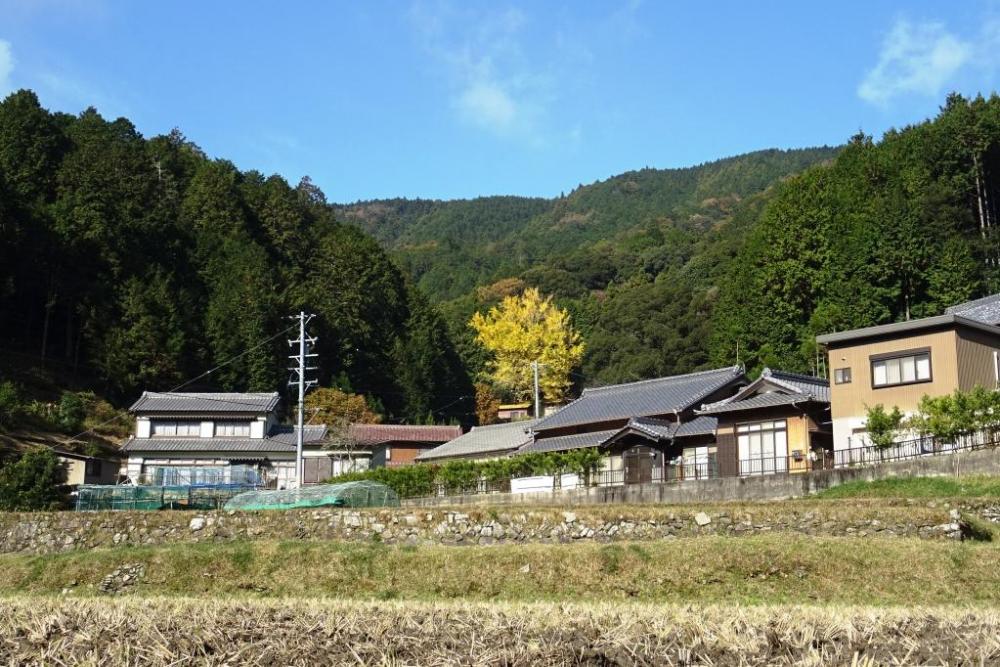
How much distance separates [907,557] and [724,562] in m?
2.97

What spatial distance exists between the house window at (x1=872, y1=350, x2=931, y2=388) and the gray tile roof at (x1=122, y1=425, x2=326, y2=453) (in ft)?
99.6

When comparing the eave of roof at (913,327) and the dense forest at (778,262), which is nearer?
the eave of roof at (913,327)

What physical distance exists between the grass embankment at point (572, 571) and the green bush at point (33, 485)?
40.4ft

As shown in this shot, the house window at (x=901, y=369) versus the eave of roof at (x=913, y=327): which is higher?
the eave of roof at (x=913, y=327)

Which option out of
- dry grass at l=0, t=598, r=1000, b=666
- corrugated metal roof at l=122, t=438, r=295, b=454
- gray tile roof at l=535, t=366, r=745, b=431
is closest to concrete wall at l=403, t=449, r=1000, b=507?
gray tile roof at l=535, t=366, r=745, b=431

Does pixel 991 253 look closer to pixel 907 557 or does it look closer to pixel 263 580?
pixel 907 557

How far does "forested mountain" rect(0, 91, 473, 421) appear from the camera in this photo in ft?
196

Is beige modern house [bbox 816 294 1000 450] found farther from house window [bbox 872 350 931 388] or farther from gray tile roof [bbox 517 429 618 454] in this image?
gray tile roof [bbox 517 429 618 454]

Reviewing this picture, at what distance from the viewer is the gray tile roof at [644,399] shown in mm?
39562

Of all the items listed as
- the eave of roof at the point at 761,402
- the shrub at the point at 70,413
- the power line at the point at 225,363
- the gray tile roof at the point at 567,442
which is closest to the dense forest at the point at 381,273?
the power line at the point at 225,363

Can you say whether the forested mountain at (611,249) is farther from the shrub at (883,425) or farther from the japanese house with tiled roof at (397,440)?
the shrub at (883,425)

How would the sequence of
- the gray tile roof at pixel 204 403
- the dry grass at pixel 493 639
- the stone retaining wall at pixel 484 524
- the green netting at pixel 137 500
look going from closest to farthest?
the dry grass at pixel 493 639 < the stone retaining wall at pixel 484 524 < the green netting at pixel 137 500 < the gray tile roof at pixel 204 403

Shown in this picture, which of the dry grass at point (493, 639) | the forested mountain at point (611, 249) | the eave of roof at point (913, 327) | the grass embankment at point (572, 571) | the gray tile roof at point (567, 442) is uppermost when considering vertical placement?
the forested mountain at point (611, 249)

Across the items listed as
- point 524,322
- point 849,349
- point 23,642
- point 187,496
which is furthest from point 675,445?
point 524,322
